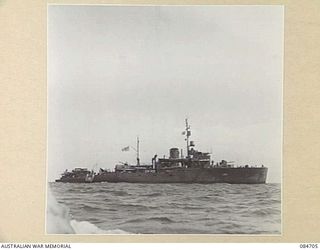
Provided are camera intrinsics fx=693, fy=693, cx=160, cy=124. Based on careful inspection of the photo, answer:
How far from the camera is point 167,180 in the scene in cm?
95

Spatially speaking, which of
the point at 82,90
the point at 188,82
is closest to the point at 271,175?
the point at 188,82

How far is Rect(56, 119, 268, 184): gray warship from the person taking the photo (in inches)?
37.0

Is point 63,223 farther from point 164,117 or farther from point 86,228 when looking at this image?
point 164,117

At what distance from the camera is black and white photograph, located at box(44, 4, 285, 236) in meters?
0.94

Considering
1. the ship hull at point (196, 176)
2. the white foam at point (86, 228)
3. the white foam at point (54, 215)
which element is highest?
the ship hull at point (196, 176)

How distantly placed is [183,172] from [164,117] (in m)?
0.08

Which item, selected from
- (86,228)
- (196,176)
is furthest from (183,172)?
(86,228)

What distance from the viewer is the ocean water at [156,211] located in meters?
0.94

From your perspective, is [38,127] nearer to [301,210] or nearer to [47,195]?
[47,195]

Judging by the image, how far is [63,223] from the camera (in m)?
0.94

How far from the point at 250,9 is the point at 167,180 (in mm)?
260

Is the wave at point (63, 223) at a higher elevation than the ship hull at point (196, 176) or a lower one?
lower

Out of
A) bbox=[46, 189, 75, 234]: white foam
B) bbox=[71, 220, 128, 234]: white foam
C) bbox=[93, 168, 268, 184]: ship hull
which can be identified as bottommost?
bbox=[71, 220, 128, 234]: white foam

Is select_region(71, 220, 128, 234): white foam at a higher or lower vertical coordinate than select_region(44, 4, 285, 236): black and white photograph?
lower
